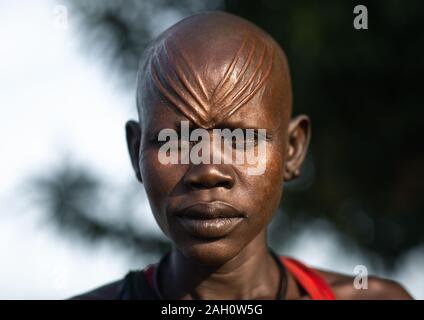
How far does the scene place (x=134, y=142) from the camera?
2691mm

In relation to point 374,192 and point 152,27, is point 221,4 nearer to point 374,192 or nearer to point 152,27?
point 152,27

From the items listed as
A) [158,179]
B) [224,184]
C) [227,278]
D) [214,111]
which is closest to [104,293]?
[227,278]

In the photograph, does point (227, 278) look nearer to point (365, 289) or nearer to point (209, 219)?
point (209, 219)

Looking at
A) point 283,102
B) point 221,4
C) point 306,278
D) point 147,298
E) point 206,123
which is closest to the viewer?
point 206,123

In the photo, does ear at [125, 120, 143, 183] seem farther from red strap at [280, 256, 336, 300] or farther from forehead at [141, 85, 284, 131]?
red strap at [280, 256, 336, 300]

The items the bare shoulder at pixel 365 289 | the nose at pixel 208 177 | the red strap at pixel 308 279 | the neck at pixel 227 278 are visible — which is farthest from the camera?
the bare shoulder at pixel 365 289

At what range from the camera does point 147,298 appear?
8.80ft

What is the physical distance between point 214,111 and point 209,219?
1.00ft

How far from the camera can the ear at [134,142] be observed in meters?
2.67

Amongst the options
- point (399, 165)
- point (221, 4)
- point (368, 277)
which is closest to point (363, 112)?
point (399, 165)

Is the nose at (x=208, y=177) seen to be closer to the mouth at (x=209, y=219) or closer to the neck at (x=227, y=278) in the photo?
the mouth at (x=209, y=219)

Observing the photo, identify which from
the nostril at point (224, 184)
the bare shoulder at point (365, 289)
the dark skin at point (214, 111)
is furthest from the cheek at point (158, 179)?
the bare shoulder at point (365, 289)

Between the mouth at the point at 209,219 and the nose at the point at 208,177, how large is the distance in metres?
0.05
